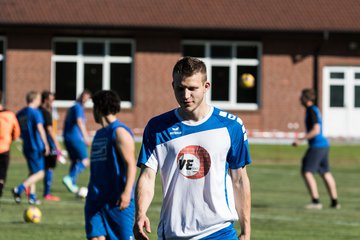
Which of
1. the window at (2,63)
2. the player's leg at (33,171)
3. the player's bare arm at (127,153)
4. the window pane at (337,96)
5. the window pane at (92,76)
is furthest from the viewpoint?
the window pane at (337,96)

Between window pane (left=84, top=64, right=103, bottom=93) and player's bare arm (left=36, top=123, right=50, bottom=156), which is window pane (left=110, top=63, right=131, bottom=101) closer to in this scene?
window pane (left=84, top=64, right=103, bottom=93)

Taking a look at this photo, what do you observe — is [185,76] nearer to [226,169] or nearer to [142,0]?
[226,169]

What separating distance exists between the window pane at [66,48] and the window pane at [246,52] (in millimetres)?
6197

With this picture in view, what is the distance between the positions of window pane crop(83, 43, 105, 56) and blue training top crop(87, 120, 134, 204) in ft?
100

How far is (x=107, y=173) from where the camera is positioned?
32.7 ft

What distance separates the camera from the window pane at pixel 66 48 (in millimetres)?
40219

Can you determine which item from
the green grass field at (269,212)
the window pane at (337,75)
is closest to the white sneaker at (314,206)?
the green grass field at (269,212)

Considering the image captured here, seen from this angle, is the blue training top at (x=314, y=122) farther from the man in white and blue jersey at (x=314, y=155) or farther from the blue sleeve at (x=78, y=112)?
the blue sleeve at (x=78, y=112)

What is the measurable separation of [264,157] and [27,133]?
14.2m

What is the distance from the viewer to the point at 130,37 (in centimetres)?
4041

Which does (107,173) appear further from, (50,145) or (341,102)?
(341,102)

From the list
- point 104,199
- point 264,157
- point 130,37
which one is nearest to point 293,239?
point 104,199

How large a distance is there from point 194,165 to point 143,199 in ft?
1.37

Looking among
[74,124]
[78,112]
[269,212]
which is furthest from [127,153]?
[74,124]
